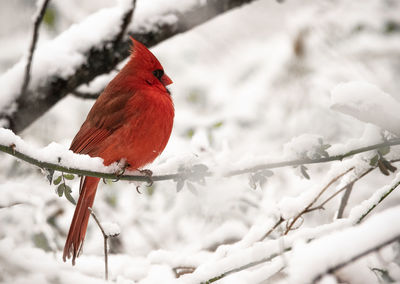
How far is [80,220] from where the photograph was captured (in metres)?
2.17

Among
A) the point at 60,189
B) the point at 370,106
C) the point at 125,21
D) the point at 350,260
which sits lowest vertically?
the point at 350,260

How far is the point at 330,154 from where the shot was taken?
1.42 meters

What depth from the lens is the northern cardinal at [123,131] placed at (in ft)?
6.92

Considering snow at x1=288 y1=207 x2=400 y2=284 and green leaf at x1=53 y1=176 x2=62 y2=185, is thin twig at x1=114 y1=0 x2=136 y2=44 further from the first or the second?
snow at x1=288 y1=207 x2=400 y2=284

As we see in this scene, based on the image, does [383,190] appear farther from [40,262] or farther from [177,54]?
[177,54]

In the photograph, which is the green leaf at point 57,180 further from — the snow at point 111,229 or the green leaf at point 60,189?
the snow at point 111,229

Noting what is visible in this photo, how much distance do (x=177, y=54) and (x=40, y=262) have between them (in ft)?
12.7

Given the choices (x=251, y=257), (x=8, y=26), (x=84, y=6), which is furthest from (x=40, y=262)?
(x=84, y=6)

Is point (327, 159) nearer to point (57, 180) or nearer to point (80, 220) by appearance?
point (57, 180)

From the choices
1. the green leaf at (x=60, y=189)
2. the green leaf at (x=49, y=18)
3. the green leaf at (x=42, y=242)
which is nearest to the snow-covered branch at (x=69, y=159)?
the green leaf at (x=60, y=189)

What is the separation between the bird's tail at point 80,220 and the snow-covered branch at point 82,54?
61cm

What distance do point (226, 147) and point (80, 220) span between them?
3.20 ft

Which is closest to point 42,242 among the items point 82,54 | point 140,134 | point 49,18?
point 140,134

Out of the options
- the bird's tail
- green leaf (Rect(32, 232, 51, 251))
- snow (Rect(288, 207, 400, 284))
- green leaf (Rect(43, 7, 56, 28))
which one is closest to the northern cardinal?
the bird's tail
